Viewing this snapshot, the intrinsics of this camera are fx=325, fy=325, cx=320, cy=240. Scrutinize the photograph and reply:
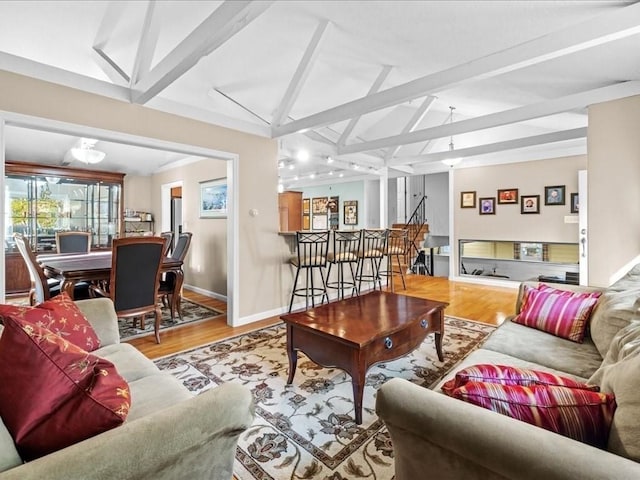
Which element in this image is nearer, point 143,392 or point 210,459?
point 210,459

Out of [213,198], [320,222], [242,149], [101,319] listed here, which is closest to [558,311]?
[101,319]

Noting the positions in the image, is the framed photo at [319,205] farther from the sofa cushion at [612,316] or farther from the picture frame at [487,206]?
the sofa cushion at [612,316]

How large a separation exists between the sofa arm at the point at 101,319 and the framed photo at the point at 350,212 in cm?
805

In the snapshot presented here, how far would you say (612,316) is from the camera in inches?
70.2

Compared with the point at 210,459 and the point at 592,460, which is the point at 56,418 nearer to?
the point at 210,459

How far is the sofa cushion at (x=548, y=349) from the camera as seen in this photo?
1.75 m

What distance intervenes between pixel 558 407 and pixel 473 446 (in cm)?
28

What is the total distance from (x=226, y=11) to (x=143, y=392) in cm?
213

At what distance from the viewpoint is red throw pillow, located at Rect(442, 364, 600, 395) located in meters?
1.00

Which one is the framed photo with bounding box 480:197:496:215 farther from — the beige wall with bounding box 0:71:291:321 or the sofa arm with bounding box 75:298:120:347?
the sofa arm with bounding box 75:298:120:347

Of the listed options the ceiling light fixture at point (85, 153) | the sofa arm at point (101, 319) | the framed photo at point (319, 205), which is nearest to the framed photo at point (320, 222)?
the framed photo at point (319, 205)

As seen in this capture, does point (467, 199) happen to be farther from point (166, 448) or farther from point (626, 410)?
point (166, 448)

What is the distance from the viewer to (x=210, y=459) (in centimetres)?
103

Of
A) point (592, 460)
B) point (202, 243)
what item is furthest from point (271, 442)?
point (202, 243)
